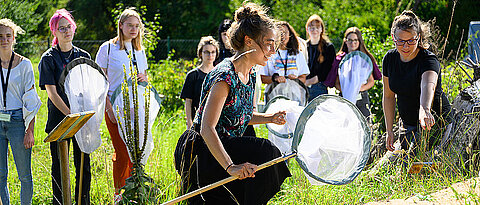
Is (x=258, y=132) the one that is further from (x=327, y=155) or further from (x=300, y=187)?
(x=327, y=155)

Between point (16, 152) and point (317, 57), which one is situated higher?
point (317, 57)

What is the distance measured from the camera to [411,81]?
421 centimetres

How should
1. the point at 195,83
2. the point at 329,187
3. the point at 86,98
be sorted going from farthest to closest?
1. the point at 195,83
2. the point at 329,187
3. the point at 86,98

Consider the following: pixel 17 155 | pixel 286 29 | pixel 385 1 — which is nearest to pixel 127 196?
pixel 17 155

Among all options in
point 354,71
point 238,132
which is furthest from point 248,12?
point 354,71

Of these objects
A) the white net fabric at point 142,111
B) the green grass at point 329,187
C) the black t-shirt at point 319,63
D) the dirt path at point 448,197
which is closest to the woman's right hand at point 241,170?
the green grass at point 329,187

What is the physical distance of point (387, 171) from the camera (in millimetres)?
4688

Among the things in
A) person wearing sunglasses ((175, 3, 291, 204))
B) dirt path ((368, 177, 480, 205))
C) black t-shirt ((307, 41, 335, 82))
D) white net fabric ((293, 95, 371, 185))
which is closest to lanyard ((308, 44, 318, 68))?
black t-shirt ((307, 41, 335, 82))

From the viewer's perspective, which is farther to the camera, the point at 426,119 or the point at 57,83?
the point at 57,83

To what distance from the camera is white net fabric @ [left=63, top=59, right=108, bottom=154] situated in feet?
13.0

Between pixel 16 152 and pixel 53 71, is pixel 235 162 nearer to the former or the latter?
pixel 53 71

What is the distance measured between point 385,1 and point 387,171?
42.1 feet

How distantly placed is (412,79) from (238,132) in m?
1.69

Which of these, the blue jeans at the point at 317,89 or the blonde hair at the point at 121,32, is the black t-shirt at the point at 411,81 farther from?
the blonde hair at the point at 121,32
